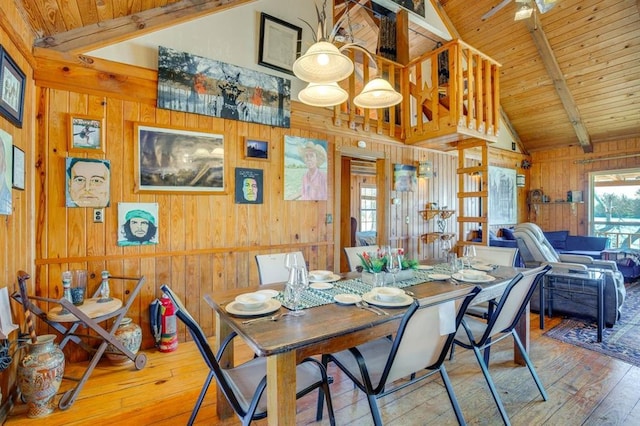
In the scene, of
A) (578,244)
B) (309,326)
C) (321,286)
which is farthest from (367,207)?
(309,326)

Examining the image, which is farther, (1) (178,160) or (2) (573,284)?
(2) (573,284)

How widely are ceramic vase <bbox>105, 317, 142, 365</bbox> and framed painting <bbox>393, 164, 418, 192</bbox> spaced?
3.70 metres

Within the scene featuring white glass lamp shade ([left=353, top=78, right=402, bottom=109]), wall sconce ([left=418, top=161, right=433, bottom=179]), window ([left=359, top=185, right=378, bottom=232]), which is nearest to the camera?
white glass lamp shade ([left=353, top=78, right=402, bottom=109])

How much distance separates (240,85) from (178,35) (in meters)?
0.69

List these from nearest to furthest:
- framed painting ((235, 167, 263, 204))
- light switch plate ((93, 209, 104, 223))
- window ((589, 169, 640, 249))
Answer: light switch plate ((93, 209, 104, 223)) < framed painting ((235, 167, 263, 204)) < window ((589, 169, 640, 249))

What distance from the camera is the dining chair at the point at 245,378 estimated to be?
1.29 meters

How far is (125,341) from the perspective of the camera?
2.55 m

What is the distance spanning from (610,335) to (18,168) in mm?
5267

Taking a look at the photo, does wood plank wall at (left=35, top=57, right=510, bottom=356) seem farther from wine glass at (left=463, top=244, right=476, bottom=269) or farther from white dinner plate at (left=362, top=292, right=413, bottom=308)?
white dinner plate at (left=362, top=292, right=413, bottom=308)

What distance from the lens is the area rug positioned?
9.14 ft

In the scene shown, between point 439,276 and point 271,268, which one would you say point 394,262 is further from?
point 271,268

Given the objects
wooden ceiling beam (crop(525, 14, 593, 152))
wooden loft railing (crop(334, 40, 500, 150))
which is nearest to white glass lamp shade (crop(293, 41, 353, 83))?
wooden loft railing (crop(334, 40, 500, 150))

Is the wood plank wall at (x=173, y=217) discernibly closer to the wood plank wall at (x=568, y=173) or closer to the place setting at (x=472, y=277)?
the place setting at (x=472, y=277)

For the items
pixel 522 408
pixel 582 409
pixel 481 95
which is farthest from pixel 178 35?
pixel 582 409
